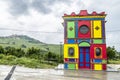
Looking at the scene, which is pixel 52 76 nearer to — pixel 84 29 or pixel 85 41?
pixel 85 41

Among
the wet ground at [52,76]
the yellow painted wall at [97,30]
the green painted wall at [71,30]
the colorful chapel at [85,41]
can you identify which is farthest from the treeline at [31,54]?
the wet ground at [52,76]

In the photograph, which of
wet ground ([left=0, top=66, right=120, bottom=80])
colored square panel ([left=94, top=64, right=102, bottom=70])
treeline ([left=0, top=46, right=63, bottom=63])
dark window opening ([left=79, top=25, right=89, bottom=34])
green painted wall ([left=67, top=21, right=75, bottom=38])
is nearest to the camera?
wet ground ([left=0, top=66, right=120, bottom=80])

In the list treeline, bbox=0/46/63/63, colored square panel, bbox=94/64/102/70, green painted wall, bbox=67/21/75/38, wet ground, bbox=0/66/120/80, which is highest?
green painted wall, bbox=67/21/75/38

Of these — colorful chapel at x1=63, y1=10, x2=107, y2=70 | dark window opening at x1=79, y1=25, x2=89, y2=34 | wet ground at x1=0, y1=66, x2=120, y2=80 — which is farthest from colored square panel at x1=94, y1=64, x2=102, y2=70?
wet ground at x1=0, y1=66, x2=120, y2=80

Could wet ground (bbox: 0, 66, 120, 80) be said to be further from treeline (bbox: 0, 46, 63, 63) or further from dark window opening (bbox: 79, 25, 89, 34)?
treeline (bbox: 0, 46, 63, 63)

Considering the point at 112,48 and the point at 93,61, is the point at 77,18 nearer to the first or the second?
the point at 93,61

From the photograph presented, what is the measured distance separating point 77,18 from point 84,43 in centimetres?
300

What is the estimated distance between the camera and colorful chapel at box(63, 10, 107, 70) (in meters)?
28.2

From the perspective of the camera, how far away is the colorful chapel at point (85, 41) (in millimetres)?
28219

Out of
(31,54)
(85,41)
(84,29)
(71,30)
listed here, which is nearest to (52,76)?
(85,41)

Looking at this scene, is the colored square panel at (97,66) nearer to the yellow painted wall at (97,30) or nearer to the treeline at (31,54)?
the yellow painted wall at (97,30)

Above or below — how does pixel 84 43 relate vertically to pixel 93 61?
above

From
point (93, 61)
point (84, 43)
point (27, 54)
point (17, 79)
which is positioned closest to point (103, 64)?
point (93, 61)

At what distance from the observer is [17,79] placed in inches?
626
